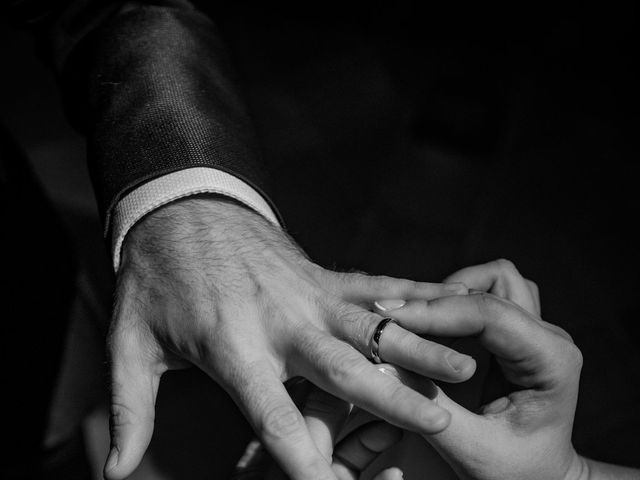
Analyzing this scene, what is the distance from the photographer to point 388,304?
798mm

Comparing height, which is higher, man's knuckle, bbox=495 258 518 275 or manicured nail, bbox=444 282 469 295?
manicured nail, bbox=444 282 469 295

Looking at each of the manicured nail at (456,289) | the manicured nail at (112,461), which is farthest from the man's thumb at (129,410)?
the manicured nail at (456,289)

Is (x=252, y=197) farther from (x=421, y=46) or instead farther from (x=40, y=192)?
(x=421, y=46)

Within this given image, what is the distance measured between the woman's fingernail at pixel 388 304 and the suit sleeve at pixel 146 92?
0.27m

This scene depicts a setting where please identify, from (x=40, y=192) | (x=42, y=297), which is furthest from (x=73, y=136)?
(x=42, y=297)

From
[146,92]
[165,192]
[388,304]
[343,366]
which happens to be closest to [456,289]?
[388,304]

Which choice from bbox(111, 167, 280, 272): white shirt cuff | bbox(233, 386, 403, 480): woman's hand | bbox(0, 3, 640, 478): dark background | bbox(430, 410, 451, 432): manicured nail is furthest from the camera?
bbox(0, 3, 640, 478): dark background

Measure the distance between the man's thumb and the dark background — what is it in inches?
9.9

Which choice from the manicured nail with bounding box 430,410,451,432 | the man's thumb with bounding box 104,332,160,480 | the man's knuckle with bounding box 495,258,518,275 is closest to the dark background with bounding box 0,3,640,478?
the man's thumb with bounding box 104,332,160,480

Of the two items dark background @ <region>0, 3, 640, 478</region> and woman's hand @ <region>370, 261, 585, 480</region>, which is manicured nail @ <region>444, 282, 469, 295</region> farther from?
dark background @ <region>0, 3, 640, 478</region>

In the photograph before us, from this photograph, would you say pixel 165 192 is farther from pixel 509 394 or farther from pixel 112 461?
pixel 509 394

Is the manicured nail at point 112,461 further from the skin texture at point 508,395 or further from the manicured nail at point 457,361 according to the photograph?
the manicured nail at point 457,361

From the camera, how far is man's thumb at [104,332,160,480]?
2.36 feet

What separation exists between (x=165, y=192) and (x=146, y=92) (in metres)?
0.18
